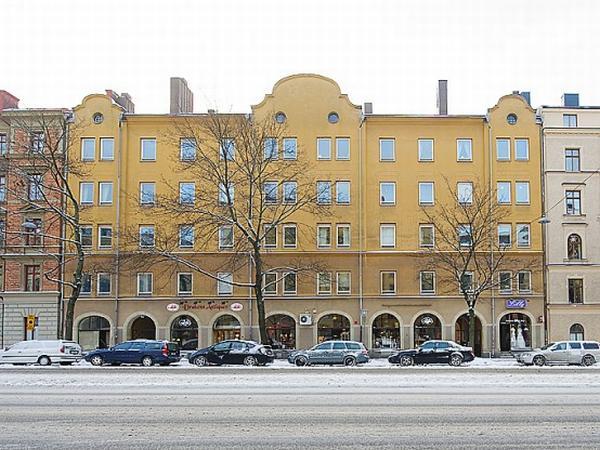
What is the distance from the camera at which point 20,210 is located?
172 feet

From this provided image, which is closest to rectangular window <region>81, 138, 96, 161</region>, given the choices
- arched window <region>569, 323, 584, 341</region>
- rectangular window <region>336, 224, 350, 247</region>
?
rectangular window <region>336, 224, 350, 247</region>

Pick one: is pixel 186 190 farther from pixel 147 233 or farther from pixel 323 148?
pixel 323 148

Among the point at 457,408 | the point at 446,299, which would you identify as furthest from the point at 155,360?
the point at 457,408

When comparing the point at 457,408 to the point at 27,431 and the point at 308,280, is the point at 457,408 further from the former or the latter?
the point at 308,280

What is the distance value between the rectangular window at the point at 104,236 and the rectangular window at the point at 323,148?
14885 millimetres

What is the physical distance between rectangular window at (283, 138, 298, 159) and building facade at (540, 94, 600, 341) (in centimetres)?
1664

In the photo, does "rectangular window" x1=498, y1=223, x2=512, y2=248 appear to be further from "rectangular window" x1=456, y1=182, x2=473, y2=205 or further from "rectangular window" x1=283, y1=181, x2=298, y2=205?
"rectangular window" x1=283, y1=181, x2=298, y2=205

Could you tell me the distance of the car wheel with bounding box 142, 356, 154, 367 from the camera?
41.0 metres

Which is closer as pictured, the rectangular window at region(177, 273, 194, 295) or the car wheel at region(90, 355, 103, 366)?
the car wheel at region(90, 355, 103, 366)

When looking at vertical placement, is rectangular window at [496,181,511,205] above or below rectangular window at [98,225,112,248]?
above

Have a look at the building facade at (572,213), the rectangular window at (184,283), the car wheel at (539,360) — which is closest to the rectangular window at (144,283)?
the rectangular window at (184,283)

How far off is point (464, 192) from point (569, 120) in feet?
28.0

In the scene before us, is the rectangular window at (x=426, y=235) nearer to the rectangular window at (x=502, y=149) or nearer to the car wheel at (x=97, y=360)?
the rectangular window at (x=502, y=149)

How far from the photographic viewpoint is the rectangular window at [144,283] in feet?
180
